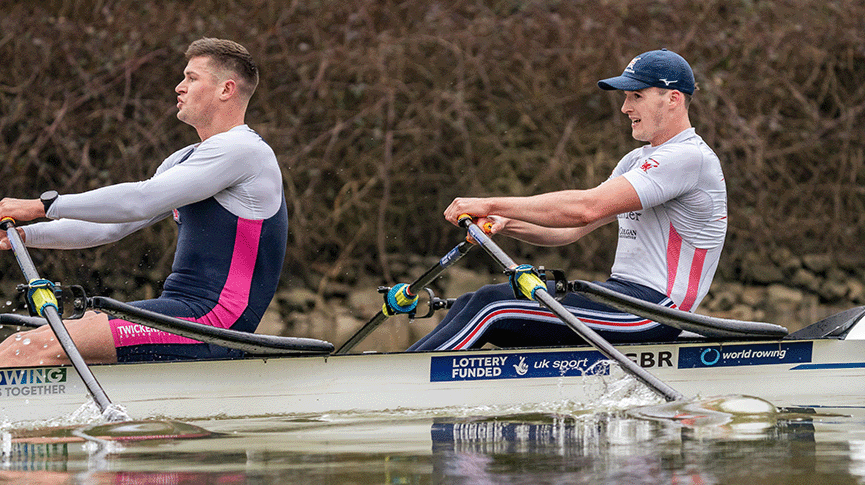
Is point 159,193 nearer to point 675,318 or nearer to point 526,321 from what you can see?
point 526,321

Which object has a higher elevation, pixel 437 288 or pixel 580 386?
pixel 437 288

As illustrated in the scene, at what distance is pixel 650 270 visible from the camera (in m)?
4.85

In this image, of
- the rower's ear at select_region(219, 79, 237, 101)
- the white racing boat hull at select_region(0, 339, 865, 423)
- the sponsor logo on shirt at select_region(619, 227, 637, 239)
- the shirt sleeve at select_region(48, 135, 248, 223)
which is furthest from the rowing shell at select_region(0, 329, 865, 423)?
the rower's ear at select_region(219, 79, 237, 101)

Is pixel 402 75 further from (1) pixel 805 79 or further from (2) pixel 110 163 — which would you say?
(1) pixel 805 79

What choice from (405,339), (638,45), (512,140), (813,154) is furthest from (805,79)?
(405,339)

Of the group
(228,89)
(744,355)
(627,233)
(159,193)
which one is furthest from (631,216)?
(159,193)

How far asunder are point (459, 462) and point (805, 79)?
9407 millimetres

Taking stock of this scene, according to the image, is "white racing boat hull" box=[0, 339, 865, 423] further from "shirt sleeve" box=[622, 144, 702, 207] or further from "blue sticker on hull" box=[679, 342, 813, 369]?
"shirt sleeve" box=[622, 144, 702, 207]

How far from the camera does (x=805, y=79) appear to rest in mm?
11938

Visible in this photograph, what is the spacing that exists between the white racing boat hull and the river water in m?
0.07

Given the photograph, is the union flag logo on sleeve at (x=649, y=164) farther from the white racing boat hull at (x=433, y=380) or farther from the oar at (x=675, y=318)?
the white racing boat hull at (x=433, y=380)

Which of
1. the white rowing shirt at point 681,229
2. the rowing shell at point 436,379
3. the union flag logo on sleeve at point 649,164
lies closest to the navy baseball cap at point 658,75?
the white rowing shirt at point 681,229

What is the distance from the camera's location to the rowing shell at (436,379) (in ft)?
14.5

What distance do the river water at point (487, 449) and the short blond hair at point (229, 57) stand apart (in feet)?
4.78
